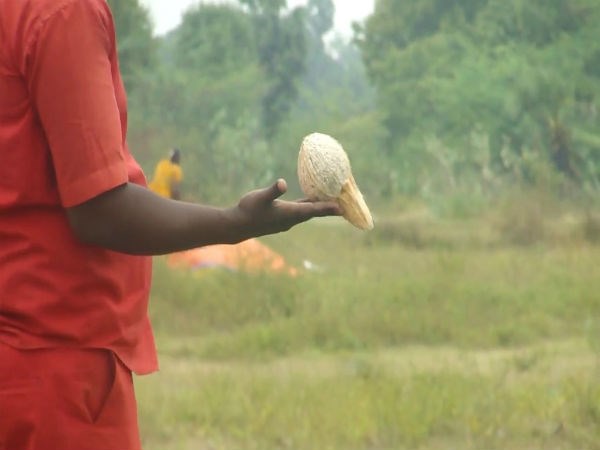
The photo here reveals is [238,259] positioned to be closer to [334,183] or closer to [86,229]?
[334,183]

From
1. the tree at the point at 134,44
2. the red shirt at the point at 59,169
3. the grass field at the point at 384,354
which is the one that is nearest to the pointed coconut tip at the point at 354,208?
the red shirt at the point at 59,169

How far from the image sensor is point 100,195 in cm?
168

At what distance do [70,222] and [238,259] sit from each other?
24.7 feet

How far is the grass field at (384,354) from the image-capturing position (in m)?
4.75

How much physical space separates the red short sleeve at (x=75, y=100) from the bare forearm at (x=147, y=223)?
1.2 inches

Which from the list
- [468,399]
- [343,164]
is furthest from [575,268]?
[343,164]

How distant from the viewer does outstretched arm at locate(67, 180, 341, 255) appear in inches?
66.9

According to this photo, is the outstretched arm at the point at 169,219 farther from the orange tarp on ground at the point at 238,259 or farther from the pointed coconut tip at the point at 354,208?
the orange tarp on ground at the point at 238,259

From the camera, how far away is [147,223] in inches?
67.5

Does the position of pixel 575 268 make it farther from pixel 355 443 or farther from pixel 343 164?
pixel 343 164

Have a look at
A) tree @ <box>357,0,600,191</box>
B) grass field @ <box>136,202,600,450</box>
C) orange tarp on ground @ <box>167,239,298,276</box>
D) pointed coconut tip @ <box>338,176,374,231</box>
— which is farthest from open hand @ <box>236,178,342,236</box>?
tree @ <box>357,0,600,191</box>

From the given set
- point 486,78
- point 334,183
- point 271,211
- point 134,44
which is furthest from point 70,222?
point 134,44

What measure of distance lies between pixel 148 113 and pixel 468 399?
81.2 feet

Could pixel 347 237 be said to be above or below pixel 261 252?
below
